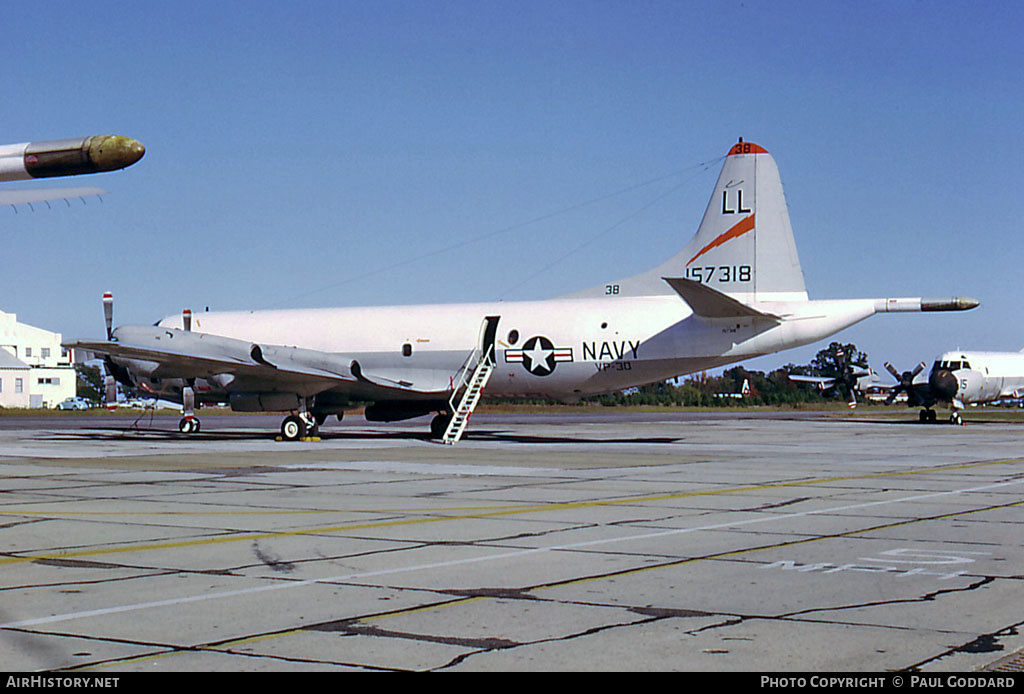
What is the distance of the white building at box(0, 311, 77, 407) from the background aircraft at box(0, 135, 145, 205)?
96.4 m

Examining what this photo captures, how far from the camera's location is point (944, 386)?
56.9m

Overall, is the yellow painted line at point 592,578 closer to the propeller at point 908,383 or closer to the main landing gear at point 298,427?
the main landing gear at point 298,427

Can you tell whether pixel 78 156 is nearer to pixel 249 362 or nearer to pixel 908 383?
pixel 249 362

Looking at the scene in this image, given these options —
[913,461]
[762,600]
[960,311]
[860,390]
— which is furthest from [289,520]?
[860,390]

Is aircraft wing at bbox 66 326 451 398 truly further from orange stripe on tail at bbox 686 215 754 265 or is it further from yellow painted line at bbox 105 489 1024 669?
yellow painted line at bbox 105 489 1024 669

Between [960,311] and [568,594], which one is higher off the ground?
[960,311]

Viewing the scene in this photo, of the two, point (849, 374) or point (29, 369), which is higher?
point (29, 369)

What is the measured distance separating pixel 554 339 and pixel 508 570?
23333 millimetres

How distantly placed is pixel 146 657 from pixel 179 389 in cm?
3112

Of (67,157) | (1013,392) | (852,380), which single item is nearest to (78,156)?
(67,157)

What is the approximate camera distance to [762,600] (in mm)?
8375

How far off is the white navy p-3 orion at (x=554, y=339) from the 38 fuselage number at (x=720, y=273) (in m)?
0.04

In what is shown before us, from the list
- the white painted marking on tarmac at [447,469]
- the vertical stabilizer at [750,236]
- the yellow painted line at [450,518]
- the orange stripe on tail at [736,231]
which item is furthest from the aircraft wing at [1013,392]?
the white painted marking on tarmac at [447,469]
